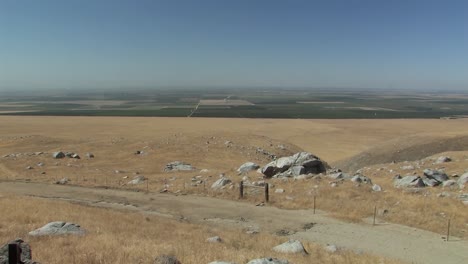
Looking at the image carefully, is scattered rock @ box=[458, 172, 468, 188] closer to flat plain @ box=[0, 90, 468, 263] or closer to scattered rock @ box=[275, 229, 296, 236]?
flat plain @ box=[0, 90, 468, 263]

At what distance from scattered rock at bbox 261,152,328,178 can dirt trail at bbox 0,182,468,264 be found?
7929 millimetres

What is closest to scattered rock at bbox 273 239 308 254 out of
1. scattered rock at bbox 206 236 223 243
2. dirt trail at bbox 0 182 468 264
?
scattered rock at bbox 206 236 223 243

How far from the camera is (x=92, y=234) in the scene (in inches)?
600

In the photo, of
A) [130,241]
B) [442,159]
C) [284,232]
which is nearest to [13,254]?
[130,241]

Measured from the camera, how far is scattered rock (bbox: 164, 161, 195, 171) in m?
44.7

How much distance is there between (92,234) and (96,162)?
3716 centimetres

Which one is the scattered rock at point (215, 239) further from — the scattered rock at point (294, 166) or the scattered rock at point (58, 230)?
the scattered rock at point (294, 166)

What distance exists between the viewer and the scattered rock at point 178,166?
44688 millimetres

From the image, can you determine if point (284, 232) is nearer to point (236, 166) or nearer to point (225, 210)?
point (225, 210)

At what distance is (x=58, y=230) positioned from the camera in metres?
15.2

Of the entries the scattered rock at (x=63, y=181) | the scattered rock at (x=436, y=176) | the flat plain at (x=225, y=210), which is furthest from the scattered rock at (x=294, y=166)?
the scattered rock at (x=63, y=181)

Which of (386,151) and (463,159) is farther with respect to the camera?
(386,151)

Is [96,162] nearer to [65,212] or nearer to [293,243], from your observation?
[65,212]

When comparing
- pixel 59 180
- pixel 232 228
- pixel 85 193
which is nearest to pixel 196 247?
pixel 232 228
